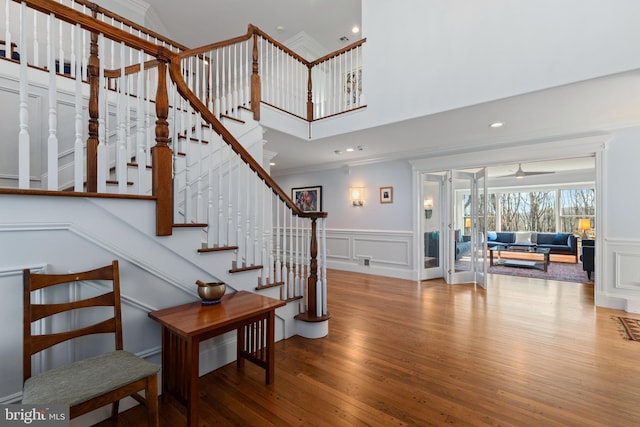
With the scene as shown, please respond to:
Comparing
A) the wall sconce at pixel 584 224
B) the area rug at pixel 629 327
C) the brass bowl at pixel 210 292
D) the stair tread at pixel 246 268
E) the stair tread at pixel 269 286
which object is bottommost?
the area rug at pixel 629 327

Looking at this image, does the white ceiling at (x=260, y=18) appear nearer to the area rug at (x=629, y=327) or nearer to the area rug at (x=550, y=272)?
the area rug at (x=550, y=272)

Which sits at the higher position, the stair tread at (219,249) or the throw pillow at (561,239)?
the stair tread at (219,249)

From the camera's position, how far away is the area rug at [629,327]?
2.87 metres

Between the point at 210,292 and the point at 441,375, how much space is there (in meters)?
1.85

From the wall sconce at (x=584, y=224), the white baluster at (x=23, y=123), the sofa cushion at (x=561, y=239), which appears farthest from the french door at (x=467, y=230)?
the white baluster at (x=23, y=123)

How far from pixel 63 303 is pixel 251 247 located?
4.09 feet

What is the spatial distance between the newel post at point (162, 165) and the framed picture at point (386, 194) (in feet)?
15.1

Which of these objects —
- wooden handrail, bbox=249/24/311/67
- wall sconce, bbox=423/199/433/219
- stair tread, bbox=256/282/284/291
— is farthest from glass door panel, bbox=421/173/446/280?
stair tread, bbox=256/282/284/291

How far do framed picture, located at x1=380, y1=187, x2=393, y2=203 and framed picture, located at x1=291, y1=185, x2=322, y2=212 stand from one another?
5.41ft

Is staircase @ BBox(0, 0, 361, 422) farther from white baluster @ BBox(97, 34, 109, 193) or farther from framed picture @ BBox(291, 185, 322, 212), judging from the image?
framed picture @ BBox(291, 185, 322, 212)

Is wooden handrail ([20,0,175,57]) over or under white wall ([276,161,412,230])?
over

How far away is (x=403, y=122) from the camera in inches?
146

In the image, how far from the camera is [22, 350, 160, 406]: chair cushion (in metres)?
1.17

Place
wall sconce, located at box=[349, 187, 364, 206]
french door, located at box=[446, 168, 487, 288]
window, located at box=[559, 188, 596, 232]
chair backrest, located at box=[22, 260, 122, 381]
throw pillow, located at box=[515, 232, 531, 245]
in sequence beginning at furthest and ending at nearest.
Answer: throw pillow, located at box=[515, 232, 531, 245], window, located at box=[559, 188, 596, 232], wall sconce, located at box=[349, 187, 364, 206], french door, located at box=[446, 168, 487, 288], chair backrest, located at box=[22, 260, 122, 381]
